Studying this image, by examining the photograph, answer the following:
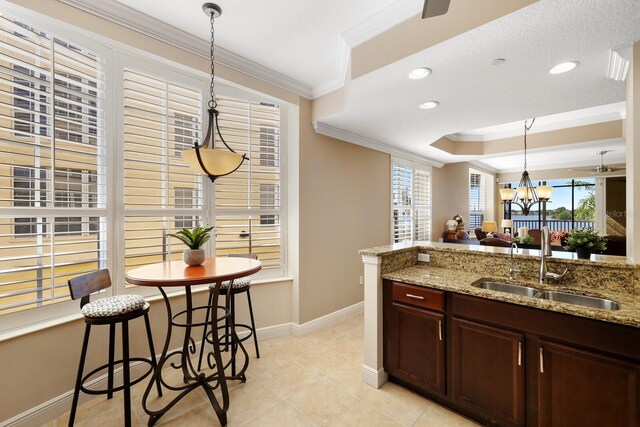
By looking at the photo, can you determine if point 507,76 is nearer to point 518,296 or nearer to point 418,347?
point 518,296

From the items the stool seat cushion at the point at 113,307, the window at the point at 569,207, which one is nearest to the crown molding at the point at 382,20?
the stool seat cushion at the point at 113,307

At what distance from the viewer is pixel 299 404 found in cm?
214

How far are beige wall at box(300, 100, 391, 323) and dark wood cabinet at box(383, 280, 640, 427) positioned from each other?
1.34 m

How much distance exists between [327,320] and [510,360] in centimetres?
228

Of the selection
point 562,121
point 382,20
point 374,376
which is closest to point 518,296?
point 374,376

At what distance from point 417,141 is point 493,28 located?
8.94ft

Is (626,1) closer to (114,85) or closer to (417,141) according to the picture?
(417,141)

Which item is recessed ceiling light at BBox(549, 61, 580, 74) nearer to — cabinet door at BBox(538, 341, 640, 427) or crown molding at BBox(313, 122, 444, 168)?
cabinet door at BBox(538, 341, 640, 427)

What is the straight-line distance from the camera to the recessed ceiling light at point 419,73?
2.20 m

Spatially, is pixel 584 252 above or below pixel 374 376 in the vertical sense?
above

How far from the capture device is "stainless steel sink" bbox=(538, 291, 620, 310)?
1.73m

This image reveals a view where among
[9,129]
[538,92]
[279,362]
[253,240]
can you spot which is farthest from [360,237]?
[9,129]

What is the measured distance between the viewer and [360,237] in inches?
167

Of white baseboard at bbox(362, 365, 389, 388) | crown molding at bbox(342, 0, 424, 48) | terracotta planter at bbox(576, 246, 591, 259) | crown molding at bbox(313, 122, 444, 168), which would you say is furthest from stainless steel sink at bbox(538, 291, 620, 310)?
crown molding at bbox(313, 122, 444, 168)
